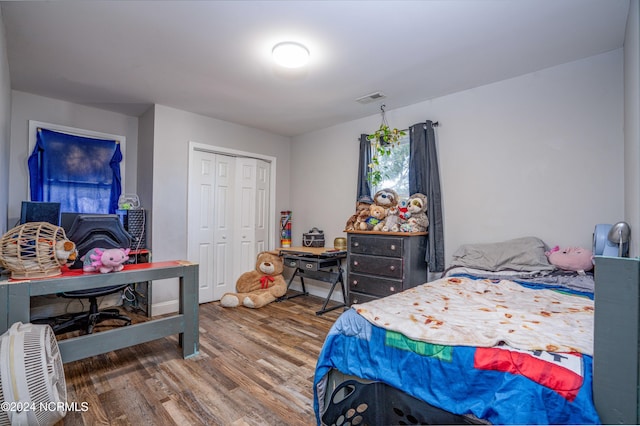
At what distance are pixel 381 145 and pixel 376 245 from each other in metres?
1.32

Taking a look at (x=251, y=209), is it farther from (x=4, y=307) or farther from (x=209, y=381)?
(x=4, y=307)

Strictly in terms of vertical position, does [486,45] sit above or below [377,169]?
above

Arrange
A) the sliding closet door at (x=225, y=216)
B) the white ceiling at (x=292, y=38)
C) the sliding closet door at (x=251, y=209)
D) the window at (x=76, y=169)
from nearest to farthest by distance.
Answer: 1. the white ceiling at (x=292, y=38)
2. the window at (x=76, y=169)
3. the sliding closet door at (x=225, y=216)
4. the sliding closet door at (x=251, y=209)

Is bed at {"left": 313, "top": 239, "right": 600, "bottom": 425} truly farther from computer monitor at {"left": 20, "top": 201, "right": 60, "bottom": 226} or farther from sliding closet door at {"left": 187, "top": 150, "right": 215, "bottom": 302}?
computer monitor at {"left": 20, "top": 201, "right": 60, "bottom": 226}

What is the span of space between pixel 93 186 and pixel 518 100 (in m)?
4.79

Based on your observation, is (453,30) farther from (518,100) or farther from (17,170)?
(17,170)

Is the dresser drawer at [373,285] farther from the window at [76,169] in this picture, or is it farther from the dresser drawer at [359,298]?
the window at [76,169]

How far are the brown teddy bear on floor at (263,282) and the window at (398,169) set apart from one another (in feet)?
6.34

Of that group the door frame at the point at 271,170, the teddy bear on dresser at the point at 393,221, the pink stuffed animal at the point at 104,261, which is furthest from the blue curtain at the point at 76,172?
the teddy bear on dresser at the point at 393,221

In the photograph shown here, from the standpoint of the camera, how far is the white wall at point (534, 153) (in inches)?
92.9

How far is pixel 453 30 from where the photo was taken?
6.82 ft

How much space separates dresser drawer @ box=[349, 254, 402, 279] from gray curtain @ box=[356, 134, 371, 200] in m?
0.86

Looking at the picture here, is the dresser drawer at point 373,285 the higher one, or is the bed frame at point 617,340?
the bed frame at point 617,340

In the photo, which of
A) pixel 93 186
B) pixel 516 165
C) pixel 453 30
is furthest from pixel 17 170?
pixel 516 165
